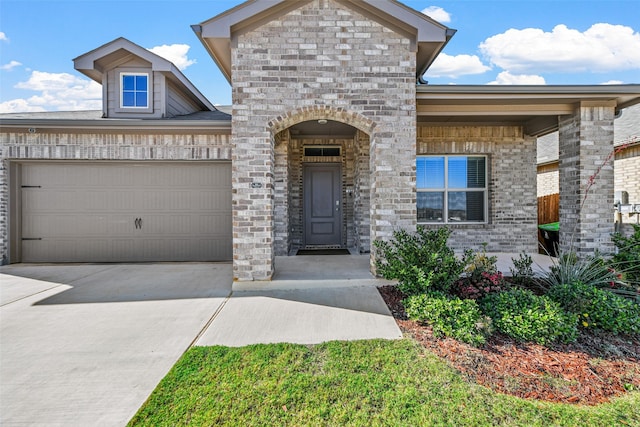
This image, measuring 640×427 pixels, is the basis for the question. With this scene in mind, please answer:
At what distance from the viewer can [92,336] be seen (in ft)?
10.7

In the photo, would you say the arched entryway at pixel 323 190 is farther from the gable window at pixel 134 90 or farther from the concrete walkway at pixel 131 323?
the gable window at pixel 134 90

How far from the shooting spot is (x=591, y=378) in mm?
2520

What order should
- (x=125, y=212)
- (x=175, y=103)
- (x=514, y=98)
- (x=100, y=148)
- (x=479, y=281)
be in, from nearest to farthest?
(x=479, y=281) < (x=514, y=98) < (x=100, y=148) < (x=125, y=212) < (x=175, y=103)

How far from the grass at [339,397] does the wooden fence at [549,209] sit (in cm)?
878

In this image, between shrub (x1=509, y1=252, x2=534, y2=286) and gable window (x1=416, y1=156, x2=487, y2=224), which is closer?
shrub (x1=509, y1=252, x2=534, y2=286)

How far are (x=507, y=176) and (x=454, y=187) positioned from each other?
1288mm

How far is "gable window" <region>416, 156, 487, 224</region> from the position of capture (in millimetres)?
7879

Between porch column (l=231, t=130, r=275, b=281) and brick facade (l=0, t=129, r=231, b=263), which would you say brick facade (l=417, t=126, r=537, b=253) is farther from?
brick facade (l=0, t=129, r=231, b=263)

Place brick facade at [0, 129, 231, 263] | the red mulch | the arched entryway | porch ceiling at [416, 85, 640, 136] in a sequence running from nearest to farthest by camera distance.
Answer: the red mulch
porch ceiling at [416, 85, 640, 136]
brick facade at [0, 129, 231, 263]
the arched entryway

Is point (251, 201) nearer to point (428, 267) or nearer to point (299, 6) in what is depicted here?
point (428, 267)

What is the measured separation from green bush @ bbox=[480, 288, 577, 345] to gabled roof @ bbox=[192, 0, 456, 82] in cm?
417

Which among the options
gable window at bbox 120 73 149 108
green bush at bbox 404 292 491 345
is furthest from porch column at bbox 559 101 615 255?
gable window at bbox 120 73 149 108

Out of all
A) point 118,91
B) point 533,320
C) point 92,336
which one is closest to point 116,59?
point 118,91

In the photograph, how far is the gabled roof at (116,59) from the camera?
7172mm
